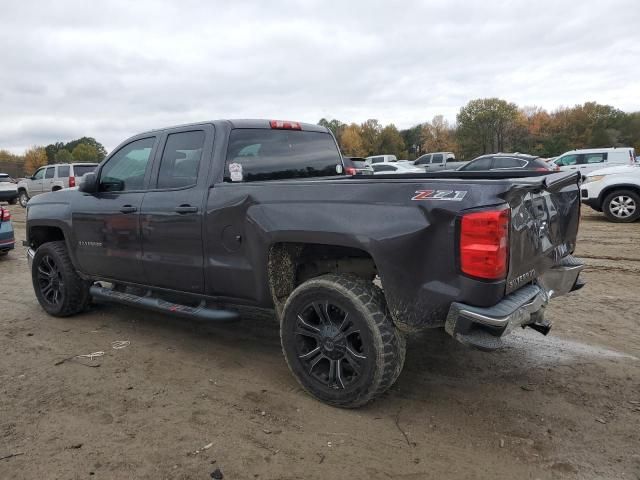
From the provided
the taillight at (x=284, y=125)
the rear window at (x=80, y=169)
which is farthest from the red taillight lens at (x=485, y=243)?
the rear window at (x=80, y=169)

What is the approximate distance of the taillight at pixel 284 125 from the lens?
4375mm

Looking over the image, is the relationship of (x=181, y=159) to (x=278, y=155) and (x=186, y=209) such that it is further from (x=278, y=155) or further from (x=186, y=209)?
(x=278, y=155)

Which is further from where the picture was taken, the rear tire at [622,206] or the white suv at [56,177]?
the white suv at [56,177]

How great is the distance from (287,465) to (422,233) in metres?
1.47

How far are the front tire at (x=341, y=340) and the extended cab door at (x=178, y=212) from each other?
1012 millimetres

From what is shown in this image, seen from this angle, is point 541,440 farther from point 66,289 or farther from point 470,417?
point 66,289

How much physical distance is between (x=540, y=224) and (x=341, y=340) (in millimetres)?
1454

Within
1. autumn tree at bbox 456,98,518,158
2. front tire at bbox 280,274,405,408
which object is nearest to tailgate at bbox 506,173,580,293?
front tire at bbox 280,274,405,408

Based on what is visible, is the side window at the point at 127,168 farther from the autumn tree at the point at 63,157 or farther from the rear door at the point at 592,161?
the autumn tree at the point at 63,157

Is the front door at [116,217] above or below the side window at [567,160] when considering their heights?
below

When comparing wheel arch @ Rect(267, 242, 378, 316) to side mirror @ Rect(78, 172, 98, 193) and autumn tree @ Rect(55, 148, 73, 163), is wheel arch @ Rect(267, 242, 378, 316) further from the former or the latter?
autumn tree @ Rect(55, 148, 73, 163)

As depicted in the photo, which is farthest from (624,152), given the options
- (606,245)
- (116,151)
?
(116,151)

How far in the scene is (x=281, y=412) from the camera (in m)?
3.27

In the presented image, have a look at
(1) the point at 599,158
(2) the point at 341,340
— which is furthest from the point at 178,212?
(1) the point at 599,158
